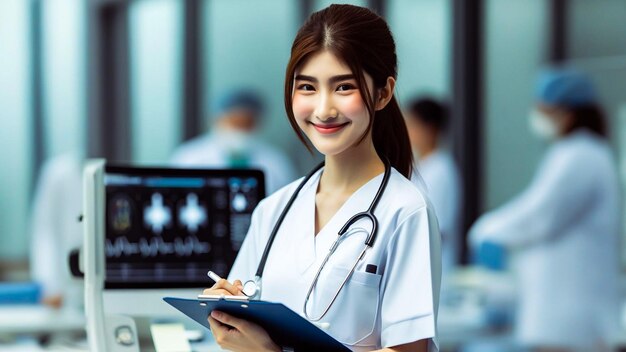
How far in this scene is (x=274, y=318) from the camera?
1.31 meters

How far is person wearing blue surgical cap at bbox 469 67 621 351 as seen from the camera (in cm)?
359

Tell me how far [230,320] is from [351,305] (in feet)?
0.54

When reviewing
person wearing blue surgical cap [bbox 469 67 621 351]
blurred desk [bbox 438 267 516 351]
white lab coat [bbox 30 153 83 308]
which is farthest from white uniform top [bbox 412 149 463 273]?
white lab coat [bbox 30 153 83 308]

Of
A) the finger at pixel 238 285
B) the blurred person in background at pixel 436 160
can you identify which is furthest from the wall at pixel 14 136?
the finger at pixel 238 285

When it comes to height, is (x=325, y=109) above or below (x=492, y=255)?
above

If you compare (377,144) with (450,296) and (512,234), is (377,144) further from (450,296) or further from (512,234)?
(450,296)

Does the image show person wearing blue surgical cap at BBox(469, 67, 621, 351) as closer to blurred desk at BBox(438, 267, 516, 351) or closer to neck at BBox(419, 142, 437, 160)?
blurred desk at BBox(438, 267, 516, 351)

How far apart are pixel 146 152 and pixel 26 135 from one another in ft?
3.70

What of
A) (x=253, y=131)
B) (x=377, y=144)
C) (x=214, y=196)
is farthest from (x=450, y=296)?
(x=377, y=144)

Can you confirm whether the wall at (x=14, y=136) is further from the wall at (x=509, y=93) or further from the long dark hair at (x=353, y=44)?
the long dark hair at (x=353, y=44)

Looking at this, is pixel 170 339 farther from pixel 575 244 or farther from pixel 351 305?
pixel 575 244

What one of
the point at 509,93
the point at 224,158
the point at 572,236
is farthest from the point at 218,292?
the point at 509,93

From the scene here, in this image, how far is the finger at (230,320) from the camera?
1358 millimetres

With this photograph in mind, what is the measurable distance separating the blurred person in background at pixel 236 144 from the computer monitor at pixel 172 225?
7.50ft
